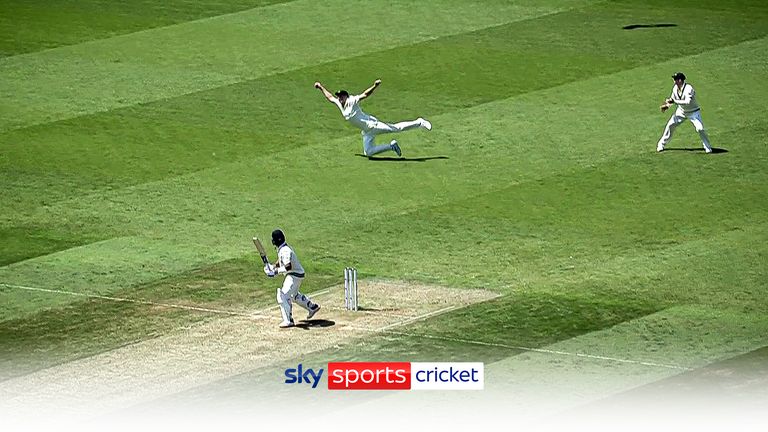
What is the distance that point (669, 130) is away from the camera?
3469 cm

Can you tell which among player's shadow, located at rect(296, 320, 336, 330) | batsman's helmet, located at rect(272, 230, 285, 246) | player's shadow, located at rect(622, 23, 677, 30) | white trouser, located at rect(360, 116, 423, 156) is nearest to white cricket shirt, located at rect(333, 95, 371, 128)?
white trouser, located at rect(360, 116, 423, 156)

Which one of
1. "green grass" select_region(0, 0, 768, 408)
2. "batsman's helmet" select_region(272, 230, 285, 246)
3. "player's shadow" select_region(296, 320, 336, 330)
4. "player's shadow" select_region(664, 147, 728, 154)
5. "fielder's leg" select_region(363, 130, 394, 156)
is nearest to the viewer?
"batsman's helmet" select_region(272, 230, 285, 246)

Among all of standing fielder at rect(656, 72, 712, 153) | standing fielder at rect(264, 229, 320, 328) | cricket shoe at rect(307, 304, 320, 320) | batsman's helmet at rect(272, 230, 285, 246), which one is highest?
standing fielder at rect(656, 72, 712, 153)

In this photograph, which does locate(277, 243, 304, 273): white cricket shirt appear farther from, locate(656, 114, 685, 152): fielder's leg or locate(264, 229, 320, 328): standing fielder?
locate(656, 114, 685, 152): fielder's leg

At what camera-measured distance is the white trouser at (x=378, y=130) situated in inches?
1368

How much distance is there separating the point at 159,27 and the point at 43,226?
15273 mm

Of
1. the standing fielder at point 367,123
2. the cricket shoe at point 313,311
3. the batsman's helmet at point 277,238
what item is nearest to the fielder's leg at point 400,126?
the standing fielder at point 367,123

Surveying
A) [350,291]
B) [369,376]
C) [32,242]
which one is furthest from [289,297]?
[32,242]

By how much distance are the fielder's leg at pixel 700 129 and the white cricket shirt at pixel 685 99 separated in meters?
0.12

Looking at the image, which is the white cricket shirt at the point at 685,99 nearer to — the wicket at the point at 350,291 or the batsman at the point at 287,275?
the wicket at the point at 350,291

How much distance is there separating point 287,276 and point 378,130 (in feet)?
32.2

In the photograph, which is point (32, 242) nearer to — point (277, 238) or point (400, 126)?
point (277, 238)

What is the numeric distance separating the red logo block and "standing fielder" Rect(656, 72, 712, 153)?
12464 millimetres

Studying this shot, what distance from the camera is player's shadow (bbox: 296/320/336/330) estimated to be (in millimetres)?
25703
